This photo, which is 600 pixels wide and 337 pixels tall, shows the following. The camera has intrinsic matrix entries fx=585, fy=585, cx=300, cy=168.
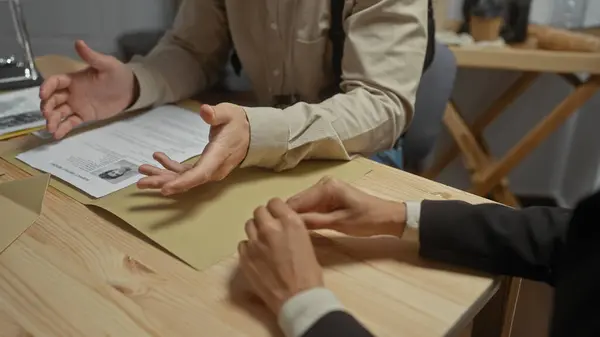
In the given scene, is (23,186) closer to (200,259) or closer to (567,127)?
(200,259)

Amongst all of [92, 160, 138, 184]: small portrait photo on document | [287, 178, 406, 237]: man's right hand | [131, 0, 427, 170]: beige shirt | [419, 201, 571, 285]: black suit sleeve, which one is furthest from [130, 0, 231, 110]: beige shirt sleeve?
[419, 201, 571, 285]: black suit sleeve

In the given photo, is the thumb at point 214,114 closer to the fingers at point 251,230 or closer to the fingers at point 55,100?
the fingers at point 251,230

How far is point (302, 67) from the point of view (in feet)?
3.45

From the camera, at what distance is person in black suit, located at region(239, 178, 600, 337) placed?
484 millimetres

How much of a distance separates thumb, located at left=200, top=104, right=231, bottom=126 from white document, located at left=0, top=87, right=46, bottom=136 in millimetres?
388

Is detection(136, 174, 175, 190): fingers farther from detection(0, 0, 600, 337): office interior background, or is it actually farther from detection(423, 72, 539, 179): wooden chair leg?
detection(423, 72, 539, 179): wooden chair leg

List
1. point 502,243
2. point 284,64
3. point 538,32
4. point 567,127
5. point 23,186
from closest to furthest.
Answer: point 502,243, point 23,186, point 284,64, point 538,32, point 567,127

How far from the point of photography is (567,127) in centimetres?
196

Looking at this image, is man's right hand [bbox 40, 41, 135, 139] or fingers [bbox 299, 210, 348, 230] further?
man's right hand [bbox 40, 41, 135, 139]

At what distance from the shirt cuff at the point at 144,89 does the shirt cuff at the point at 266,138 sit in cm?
30

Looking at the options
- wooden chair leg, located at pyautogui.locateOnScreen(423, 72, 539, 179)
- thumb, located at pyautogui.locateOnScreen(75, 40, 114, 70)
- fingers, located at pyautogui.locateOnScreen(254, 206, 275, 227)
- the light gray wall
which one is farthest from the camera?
wooden chair leg, located at pyautogui.locateOnScreen(423, 72, 539, 179)

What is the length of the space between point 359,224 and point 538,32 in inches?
50.2

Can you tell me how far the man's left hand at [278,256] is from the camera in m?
0.54

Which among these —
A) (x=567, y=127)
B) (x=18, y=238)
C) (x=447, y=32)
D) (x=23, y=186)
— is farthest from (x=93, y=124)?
(x=567, y=127)
